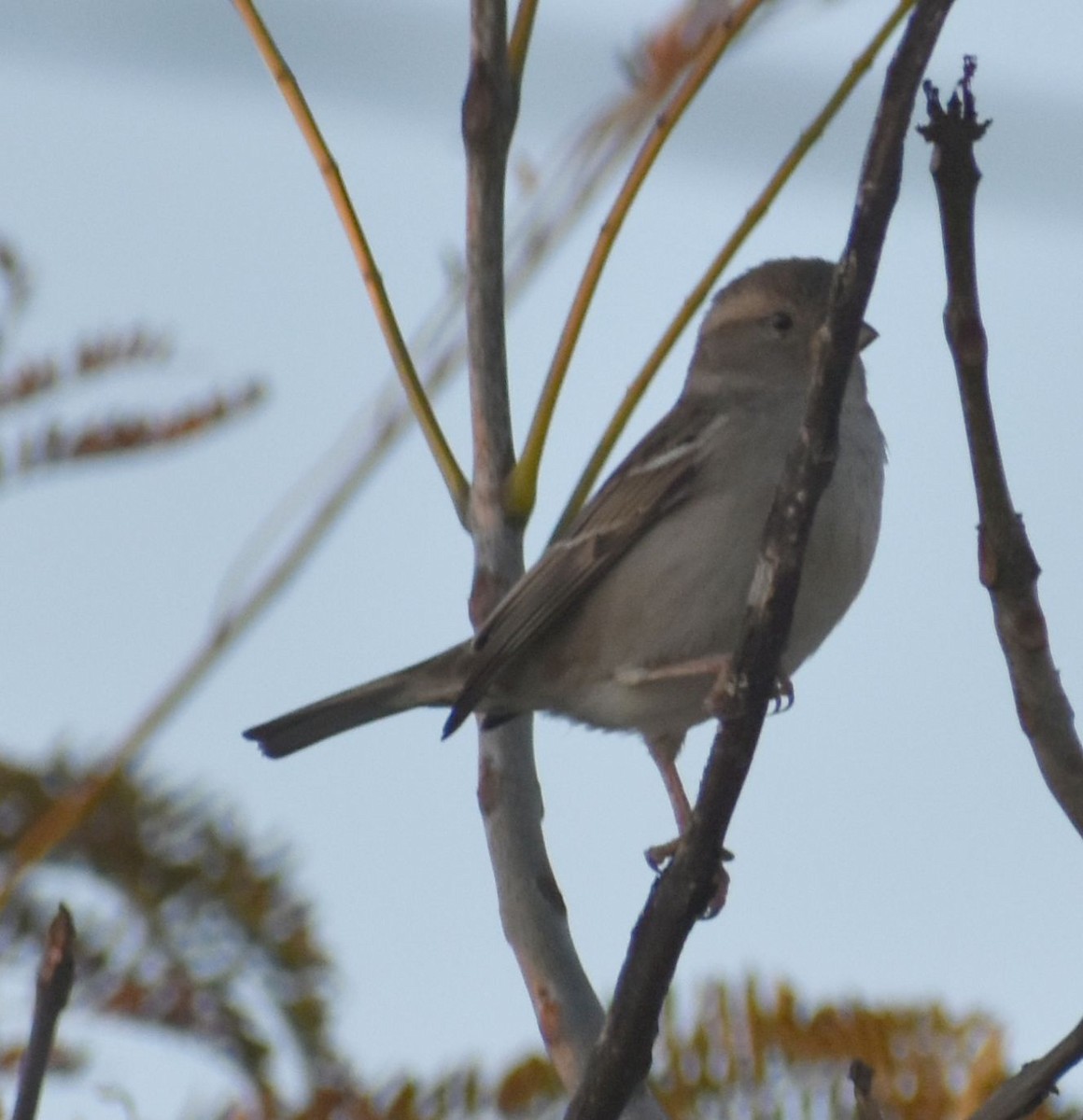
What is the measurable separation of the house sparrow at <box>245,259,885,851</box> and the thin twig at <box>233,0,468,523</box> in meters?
0.76

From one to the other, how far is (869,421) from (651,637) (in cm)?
86

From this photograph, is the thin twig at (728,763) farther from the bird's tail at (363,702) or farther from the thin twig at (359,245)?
the bird's tail at (363,702)

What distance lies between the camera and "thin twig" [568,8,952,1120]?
8.48ft

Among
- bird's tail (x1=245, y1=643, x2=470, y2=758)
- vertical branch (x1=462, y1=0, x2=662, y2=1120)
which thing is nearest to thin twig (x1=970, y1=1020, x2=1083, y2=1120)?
vertical branch (x1=462, y1=0, x2=662, y2=1120)

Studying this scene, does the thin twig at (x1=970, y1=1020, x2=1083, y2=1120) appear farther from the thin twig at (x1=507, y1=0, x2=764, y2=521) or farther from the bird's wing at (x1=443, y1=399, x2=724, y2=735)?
the bird's wing at (x1=443, y1=399, x2=724, y2=735)

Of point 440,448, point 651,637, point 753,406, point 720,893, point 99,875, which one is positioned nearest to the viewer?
point 99,875

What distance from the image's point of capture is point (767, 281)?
5930mm

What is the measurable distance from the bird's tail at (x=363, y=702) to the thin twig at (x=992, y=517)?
2.98 metres

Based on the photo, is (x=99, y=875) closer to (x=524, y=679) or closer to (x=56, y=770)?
(x=56, y=770)

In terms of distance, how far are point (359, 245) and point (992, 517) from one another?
164 centimetres

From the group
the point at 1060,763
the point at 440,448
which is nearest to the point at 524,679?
the point at 440,448

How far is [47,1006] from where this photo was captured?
194 centimetres

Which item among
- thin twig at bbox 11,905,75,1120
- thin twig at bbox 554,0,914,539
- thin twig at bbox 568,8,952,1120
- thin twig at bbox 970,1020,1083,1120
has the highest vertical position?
thin twig at bbox 554,0,914,539

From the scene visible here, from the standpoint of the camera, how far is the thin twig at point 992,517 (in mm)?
2172
